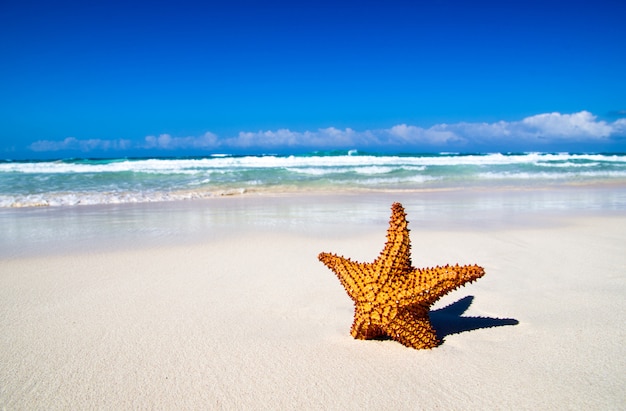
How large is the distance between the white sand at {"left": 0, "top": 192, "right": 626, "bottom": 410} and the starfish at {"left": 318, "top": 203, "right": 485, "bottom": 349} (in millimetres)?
119

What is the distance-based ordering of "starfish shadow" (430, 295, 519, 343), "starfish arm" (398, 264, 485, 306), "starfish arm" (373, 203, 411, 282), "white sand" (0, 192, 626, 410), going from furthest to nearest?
"starfish shadow" (430, 295, 519, 343)
"starfish arm" (373, 203, 411, 282)
"starfish arm" (398, 264, 485, 306)
"white sand" (0, 192, 626, 410)

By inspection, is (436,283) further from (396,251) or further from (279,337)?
(279,337)

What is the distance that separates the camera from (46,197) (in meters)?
12.6

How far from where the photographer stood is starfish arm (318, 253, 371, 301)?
8.98 ft

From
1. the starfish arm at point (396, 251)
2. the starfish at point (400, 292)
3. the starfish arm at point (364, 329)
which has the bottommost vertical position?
the starfish arm at point (364, 329)

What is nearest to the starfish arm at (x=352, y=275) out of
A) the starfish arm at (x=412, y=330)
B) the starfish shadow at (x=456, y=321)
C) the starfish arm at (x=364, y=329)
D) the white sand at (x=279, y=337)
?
the starfish arm at (x=364, y=329)

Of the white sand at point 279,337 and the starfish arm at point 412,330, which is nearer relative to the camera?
the white sand at point 279,337

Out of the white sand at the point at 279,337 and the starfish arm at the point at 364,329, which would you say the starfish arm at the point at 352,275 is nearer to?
the starfish arm at the point at 364,329

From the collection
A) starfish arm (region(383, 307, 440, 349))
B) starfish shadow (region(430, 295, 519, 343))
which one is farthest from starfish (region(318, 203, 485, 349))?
starfish shadow (region(430, 295, 519, 343))

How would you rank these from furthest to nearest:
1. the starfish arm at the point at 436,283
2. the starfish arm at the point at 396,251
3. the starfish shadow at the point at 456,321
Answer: the starfish shadow at the point at 456,321 → the starfish arm at the point at 396,251 → the starfish arm at the point at 436,283

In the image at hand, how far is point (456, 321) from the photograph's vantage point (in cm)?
322

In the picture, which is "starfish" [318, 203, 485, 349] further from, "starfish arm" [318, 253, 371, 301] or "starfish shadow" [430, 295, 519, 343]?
"starfish shadow" [430, 295, 519, 343]

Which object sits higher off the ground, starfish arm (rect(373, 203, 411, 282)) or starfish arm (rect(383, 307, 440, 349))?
starfish arm (rect(373, 203, 411, 282))

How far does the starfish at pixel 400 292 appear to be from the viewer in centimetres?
263
